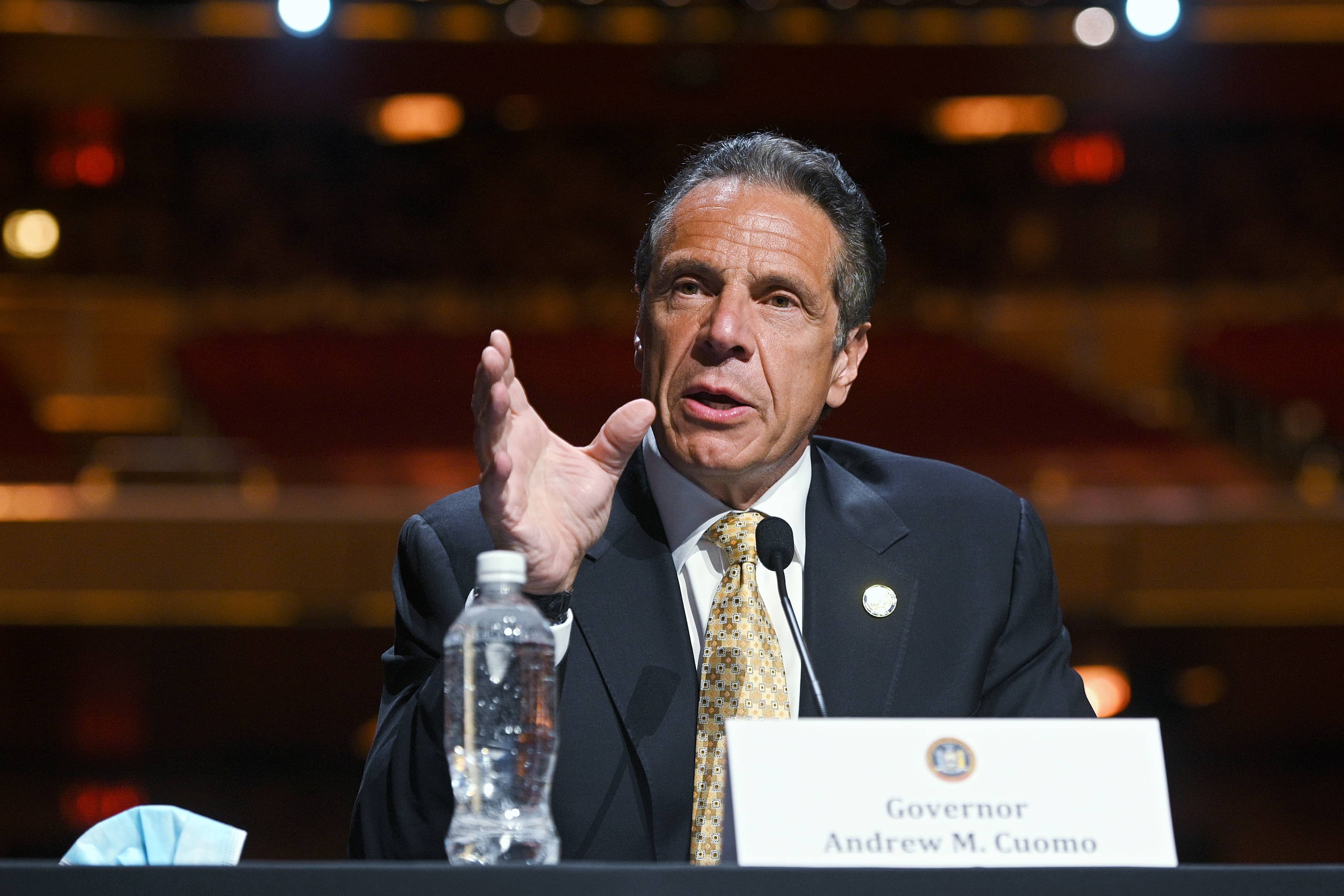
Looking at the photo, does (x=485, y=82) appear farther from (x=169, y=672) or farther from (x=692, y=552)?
(x=692, y=552)

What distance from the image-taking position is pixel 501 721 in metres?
1.32

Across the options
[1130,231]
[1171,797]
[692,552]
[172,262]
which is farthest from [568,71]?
[692,552]

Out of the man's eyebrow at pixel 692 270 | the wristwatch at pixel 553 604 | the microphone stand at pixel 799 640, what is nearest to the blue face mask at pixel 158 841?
the wristwatch at pixel 553 604

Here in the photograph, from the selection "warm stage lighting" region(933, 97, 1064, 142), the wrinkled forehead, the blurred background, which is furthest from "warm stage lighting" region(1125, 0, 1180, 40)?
the wrinkled forehead

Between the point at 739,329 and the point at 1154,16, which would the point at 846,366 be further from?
the point at 1154,16

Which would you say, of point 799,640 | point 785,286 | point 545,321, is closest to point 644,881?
point 799,640

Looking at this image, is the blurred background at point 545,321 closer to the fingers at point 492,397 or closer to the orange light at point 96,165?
the orange light at point 96,165

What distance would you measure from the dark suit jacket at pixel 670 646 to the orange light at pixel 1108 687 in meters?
2.81

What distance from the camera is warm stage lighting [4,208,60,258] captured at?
7055 mm

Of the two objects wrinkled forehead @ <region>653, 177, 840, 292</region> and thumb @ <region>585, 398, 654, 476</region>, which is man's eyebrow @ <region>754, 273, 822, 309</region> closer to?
wrinkled forehead @ <region>653, 177, 840, 292</region>

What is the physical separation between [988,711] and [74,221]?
6540 mm

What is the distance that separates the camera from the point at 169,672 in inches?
176

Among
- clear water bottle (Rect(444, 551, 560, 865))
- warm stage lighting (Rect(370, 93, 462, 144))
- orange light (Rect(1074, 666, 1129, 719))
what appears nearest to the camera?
clear water bottle (Rect(444, 551, 560, 865))

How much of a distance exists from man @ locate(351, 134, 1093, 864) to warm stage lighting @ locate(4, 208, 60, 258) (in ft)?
19.9
